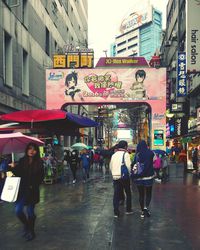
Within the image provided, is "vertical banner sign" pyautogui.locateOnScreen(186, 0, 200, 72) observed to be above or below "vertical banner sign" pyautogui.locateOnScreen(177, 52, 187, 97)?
above

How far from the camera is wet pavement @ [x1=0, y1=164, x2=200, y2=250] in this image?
6605mm

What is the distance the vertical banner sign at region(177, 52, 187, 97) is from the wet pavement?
48.1 ft

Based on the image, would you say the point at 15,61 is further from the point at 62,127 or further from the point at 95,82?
the point at 62,127

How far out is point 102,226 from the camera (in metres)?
8.16

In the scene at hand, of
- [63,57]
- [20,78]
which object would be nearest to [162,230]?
[20,78]

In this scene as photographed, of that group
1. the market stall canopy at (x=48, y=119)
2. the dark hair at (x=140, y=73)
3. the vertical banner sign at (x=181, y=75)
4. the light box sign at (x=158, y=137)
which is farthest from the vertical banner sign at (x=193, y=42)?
the market stall canopy at (x=48, y=119)

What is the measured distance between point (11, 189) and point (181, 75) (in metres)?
20.9

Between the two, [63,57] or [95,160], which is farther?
[95,160]

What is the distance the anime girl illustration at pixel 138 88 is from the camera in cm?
2409

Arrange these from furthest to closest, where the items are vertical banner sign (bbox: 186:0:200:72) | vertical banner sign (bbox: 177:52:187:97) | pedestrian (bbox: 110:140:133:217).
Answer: vertical banner sign (bbox: 177:52:187:97), vertical banner sign (bbox: 186:0:200:72), pedestrian (bbox: 110:140:133:217)

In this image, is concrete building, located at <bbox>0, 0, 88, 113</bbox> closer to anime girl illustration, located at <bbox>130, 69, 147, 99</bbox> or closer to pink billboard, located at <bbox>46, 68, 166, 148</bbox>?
pink billboard, located at <bbox>46, 68, 166, 148</bbox>

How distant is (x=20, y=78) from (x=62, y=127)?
6.67 metres

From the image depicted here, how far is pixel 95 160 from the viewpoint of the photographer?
121ft

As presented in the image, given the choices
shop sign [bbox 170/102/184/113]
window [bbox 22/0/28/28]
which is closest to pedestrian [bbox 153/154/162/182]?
shop sign [bbox 170/102/184/113]
